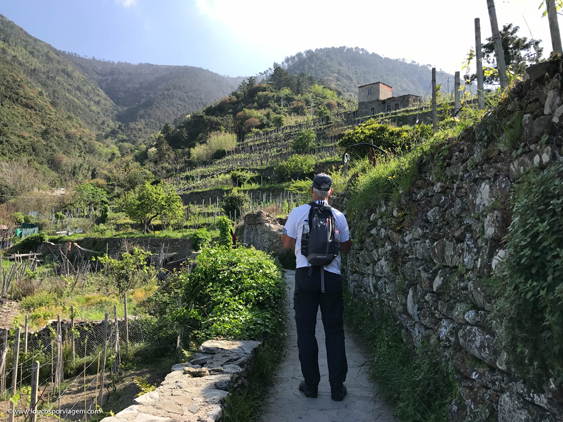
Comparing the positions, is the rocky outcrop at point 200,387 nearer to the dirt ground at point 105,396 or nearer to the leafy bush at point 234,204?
the dirt ground at point 105,396

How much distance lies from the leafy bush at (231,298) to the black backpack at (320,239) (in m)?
1.62

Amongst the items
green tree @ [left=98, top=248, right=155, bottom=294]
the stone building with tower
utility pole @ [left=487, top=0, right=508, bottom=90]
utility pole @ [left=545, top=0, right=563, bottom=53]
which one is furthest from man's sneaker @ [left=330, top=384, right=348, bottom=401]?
the stone building with tower

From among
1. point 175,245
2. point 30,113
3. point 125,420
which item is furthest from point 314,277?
point 30,113

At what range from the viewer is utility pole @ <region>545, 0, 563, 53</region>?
268 centimetres

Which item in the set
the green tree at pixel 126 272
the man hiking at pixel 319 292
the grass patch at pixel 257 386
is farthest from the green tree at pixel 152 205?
the man hiking at pixel 319 292

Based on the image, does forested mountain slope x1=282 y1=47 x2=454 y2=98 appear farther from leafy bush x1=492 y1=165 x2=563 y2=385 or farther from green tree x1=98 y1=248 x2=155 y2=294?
leafy bush x1=492 y1=165 x2=563 y2=385

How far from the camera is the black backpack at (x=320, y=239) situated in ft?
11.0

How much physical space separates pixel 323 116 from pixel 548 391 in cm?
5282

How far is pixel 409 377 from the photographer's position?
3.24 m

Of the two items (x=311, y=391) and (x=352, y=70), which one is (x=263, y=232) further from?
(x=352, y=70)

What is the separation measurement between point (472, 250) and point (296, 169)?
2948cm

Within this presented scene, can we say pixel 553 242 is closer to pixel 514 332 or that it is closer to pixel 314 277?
pixel 514 332

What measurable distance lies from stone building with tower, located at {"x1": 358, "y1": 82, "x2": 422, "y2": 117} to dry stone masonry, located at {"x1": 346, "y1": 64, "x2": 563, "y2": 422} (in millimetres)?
44254

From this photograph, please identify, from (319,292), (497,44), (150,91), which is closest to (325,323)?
(319,292)
